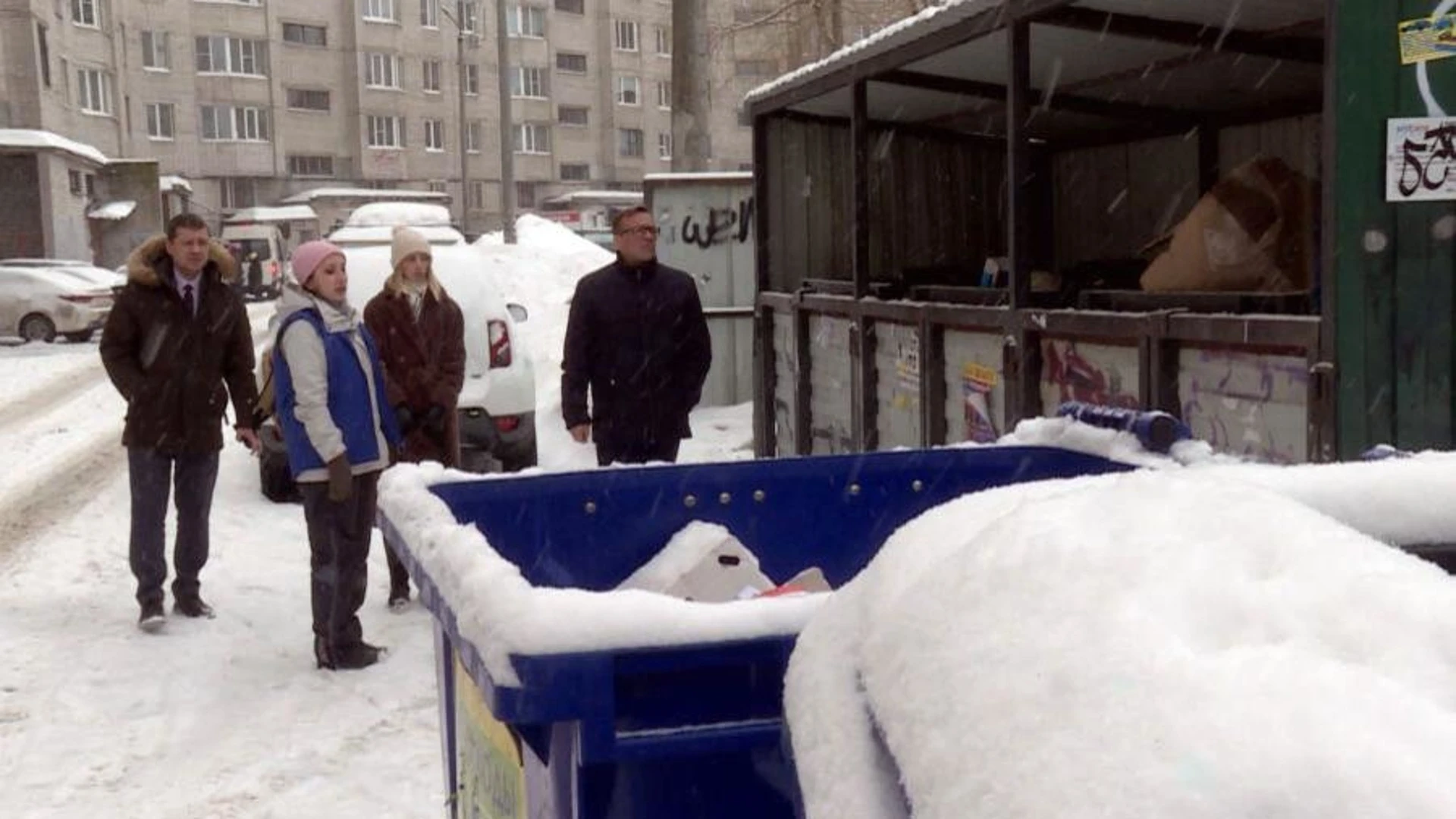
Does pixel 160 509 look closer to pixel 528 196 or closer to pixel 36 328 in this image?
pixel 36 328

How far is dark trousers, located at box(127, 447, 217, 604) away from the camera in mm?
7383

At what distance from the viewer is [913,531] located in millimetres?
1765

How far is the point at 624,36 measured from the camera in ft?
258

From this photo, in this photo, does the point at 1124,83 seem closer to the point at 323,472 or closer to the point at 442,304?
the point at 442,304

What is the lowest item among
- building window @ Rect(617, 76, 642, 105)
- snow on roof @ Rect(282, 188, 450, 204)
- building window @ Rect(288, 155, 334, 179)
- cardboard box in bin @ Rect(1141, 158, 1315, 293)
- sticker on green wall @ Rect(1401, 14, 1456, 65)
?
cardboard box in bin @ Rect(1141, 158, 1315, 293)

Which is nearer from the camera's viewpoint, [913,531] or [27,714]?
[913,531]

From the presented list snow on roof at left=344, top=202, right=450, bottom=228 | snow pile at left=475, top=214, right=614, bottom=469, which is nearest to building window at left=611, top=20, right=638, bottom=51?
snow on roof at left=344, top=202, right=450, bottom=228

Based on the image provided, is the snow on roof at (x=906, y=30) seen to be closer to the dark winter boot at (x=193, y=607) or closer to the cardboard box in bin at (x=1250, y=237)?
the cardboard box in bin at (x=1250, y=237)

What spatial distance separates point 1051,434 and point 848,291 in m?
5.69

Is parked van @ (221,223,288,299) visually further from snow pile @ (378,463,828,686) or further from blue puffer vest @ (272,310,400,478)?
snow pile @ (378,463,828,686)

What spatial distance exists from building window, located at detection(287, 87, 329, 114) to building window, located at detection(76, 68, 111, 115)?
10383 millimetres

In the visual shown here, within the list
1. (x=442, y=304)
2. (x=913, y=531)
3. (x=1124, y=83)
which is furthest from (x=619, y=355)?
(x=913, y=531)

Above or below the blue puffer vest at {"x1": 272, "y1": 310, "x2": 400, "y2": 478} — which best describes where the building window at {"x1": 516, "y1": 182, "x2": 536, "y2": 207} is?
above

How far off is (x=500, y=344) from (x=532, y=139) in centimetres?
6623
